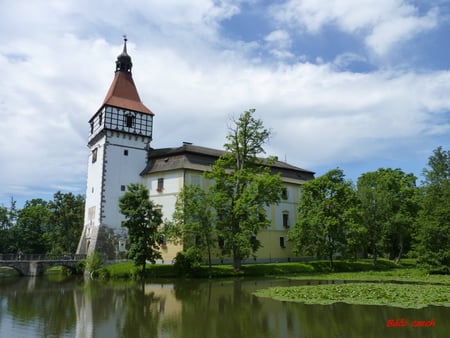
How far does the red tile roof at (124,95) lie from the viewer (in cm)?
4153

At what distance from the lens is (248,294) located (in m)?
20.6

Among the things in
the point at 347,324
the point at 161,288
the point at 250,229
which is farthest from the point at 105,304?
the point at 250,229

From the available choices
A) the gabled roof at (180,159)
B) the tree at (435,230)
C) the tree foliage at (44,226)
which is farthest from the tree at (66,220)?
the tree at (435,230)

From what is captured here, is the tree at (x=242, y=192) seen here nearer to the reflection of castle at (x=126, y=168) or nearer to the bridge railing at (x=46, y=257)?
the reflection of castle at (x=126, y=168)

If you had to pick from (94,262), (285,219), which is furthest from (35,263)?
(285,219)

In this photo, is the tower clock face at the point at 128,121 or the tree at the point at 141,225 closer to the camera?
the tree at the point at 141,225

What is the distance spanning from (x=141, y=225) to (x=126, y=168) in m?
11.4

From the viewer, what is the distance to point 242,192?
34.8 m

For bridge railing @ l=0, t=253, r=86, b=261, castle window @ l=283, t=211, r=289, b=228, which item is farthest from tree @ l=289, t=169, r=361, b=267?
bridge railing @ l=0, t=253, r=86, b=261

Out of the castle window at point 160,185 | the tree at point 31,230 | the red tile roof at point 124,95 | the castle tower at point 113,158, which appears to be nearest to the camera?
the castle tower at point 113,158

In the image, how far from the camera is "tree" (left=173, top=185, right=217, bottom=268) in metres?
32.6

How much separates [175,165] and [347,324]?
29809 millimetres

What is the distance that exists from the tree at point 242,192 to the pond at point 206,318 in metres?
13.1

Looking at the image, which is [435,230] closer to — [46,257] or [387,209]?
[387,209]
